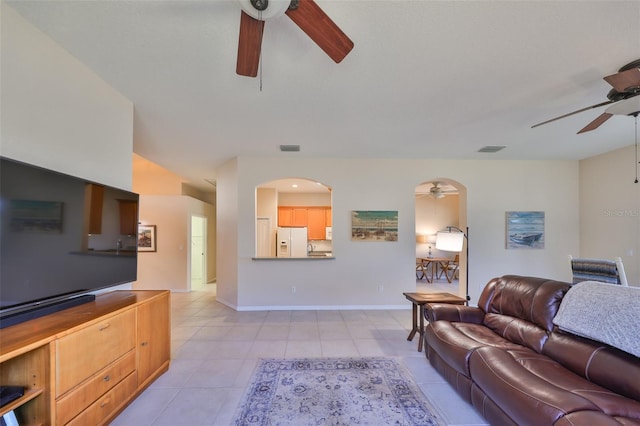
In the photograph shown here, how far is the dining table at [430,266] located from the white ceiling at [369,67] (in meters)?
4.48

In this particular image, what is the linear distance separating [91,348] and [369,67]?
2.77 meters

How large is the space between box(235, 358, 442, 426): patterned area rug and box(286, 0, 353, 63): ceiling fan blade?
245 centimetres

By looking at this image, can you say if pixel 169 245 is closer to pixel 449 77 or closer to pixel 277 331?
pixel 277 331

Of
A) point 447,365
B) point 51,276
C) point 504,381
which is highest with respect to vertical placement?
point 51,276

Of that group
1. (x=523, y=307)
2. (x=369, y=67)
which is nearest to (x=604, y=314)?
(x=523, y=307)

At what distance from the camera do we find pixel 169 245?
601 centimetres

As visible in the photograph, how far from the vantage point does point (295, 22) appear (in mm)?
1334

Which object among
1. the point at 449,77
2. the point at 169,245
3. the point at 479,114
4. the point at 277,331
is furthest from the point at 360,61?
the point at 169,245

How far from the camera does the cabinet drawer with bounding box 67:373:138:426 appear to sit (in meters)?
1.56

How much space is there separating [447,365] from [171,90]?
3.55 m

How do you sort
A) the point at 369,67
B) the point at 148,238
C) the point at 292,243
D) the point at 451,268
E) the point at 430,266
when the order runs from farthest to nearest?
1. the point at 430,266
2. the point at 451,268
3. the point at 292,243
4. the point at 148,238
5. the point at 369,67

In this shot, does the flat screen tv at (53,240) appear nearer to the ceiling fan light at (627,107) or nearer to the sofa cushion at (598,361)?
the sofa cushion at (598,361)

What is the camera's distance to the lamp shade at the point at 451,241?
3.58 metres

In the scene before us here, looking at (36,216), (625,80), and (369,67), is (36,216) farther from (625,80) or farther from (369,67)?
(625,80)
